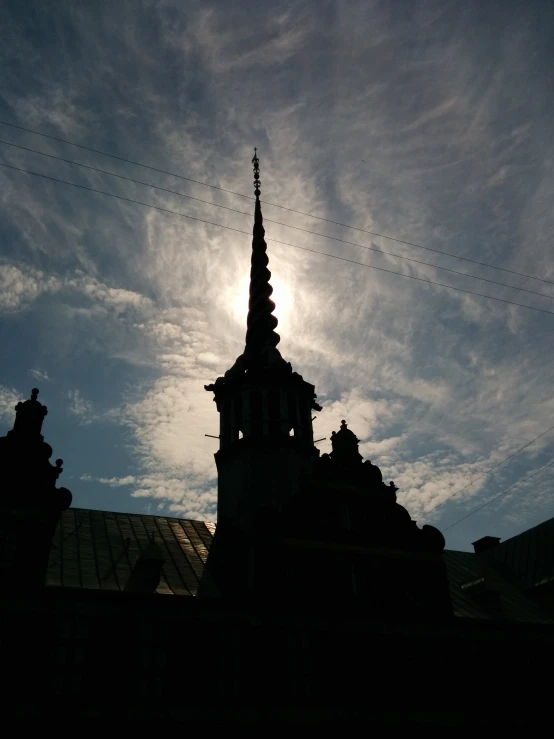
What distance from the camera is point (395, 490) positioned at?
30.3m

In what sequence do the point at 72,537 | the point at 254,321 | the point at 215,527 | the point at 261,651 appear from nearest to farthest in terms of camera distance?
the point at 261,651 < the point at 72,537 < the point at 215,527 < the point at 254,321

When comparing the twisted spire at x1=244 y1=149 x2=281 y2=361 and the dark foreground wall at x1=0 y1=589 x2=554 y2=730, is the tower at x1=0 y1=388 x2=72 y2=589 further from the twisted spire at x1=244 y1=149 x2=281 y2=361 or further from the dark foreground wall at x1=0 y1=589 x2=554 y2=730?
the twisted spire at x1=244 y1=149 x2=281 y2=361

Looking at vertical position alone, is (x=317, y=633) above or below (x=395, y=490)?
below

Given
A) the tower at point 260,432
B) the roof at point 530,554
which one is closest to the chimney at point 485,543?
the roof at point 530,554

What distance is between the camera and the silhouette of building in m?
21.8

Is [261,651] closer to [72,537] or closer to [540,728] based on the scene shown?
[72,537]

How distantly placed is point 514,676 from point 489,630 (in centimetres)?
189

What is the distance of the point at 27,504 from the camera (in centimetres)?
2430

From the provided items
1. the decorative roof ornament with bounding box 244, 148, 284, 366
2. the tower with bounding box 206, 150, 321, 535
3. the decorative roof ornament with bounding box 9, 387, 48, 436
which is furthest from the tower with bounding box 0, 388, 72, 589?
the decorative roof ornament with bounding box 244, 148, 284, 366

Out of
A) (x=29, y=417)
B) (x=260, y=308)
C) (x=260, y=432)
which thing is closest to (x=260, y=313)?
(x=260, y=308)

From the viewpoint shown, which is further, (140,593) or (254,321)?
(254,321)

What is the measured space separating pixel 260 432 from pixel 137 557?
30.1 feet

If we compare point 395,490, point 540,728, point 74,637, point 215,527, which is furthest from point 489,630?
point 74,637

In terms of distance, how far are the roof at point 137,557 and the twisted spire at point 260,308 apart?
10.5 m
